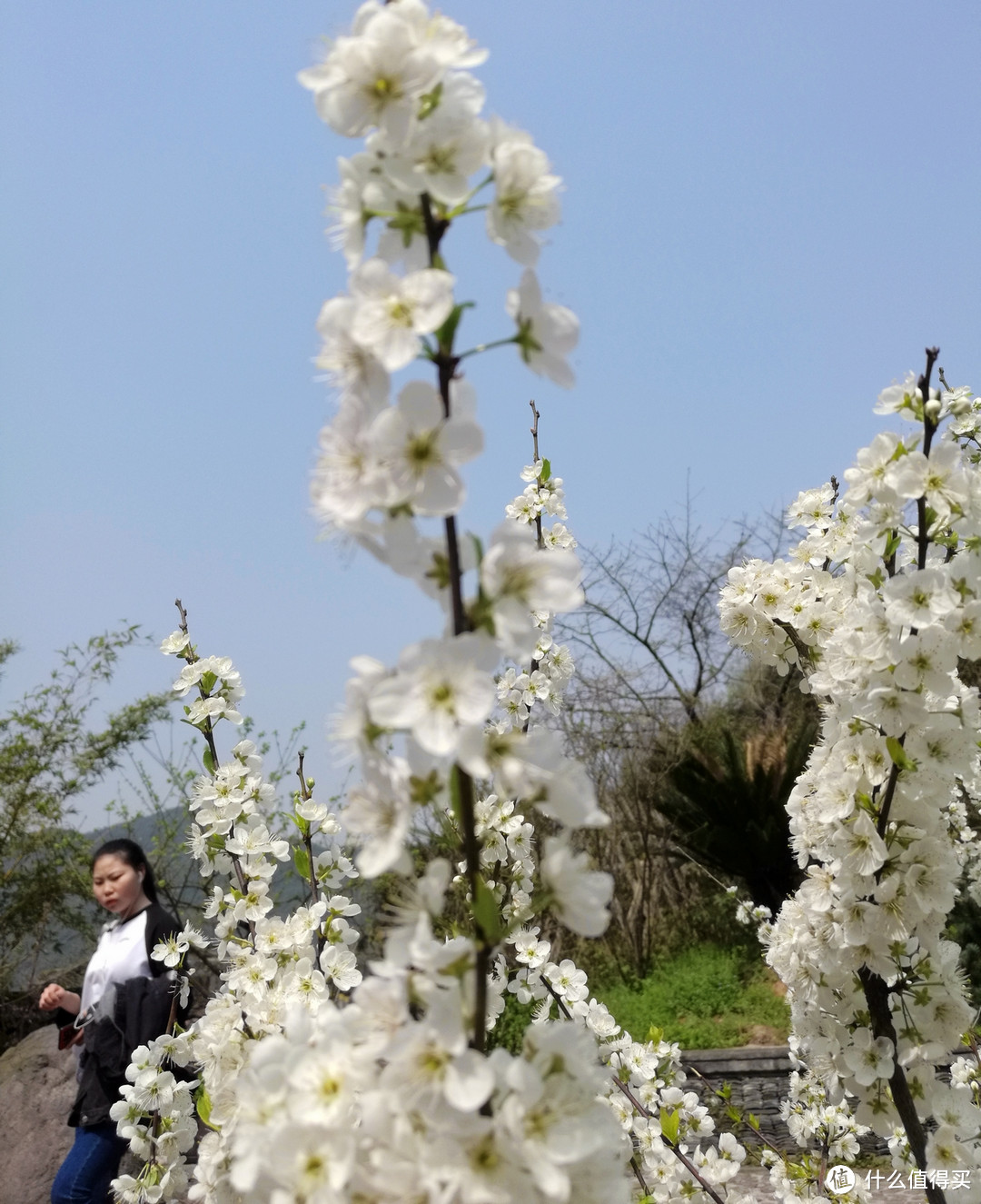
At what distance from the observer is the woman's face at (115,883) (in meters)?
3.99

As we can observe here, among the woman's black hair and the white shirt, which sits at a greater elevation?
the woman's black hair

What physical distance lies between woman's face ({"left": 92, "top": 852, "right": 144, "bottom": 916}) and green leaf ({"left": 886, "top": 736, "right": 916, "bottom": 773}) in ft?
10.8

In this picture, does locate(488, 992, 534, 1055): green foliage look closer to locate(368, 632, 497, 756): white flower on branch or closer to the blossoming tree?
the blossoming tree

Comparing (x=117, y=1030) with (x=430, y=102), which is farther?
(x=117, y=1030)

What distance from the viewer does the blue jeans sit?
3715mm

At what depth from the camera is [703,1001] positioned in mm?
8172

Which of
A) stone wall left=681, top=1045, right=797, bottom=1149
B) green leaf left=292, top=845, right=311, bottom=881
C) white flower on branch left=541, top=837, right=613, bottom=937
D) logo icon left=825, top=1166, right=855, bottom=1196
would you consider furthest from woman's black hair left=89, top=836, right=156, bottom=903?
stone wall left=681, top=1045, right=797, bottom=1149

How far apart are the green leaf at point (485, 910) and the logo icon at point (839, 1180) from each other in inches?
89.3

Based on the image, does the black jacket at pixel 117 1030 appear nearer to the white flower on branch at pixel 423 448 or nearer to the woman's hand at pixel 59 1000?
the woman's hand at pixel 59 1000

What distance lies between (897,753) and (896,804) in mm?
207

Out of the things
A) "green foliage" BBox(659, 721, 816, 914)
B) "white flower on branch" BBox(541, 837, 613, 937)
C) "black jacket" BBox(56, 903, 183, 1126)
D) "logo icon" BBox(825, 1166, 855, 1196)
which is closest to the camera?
"white flower on branch" BBox(541, 837, 613, 937)

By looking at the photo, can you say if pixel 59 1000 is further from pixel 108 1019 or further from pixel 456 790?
pixel 456 790

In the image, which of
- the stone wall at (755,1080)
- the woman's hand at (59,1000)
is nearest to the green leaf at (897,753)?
the woman's hand at (59,1000)

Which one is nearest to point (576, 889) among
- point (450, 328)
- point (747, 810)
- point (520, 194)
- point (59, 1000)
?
point (450, 328)
